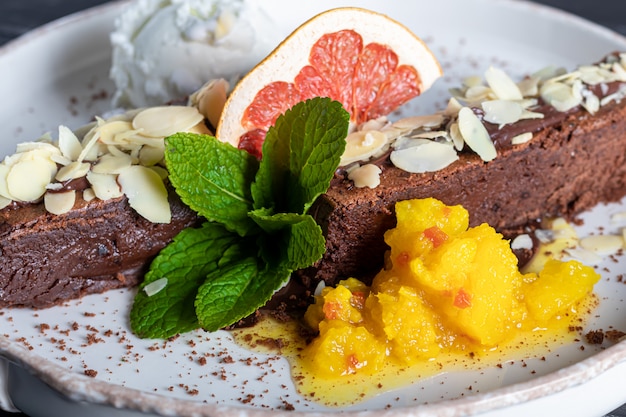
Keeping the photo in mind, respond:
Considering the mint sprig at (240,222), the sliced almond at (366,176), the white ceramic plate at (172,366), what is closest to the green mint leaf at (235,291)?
the mint sprig at (240,222)

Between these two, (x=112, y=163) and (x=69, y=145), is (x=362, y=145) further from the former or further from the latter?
(x=69, y=145)

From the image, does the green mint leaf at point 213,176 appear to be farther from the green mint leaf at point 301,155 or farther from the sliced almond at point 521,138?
the sliced almond at point 521,138

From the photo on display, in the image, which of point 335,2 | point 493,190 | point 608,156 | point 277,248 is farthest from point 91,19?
point 608,156

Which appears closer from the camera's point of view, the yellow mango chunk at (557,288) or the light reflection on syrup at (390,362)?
the light reflection on syrup at (390,362)

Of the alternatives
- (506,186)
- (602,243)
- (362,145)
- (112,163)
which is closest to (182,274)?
(112,163)

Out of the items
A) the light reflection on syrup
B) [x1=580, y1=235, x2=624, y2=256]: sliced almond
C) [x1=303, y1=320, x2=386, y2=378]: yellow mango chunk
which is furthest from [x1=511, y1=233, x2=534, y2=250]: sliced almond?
[x1=303, y1=320, x2=386, y2=378]: yellow mango chunk

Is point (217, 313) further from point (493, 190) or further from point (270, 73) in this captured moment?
point (493, 190)
